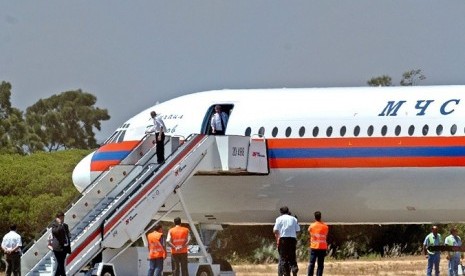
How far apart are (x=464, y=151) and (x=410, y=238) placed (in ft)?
94.2

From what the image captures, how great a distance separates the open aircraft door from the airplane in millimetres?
157

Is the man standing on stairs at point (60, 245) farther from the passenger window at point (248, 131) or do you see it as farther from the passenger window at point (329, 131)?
the passenger window at point (329, 131)

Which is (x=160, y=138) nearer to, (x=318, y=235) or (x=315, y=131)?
(x=315, y=131)

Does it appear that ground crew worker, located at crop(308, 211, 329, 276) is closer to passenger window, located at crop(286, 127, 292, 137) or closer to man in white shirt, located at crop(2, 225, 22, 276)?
passenger window, located at crop(286, 127, 292, 137)

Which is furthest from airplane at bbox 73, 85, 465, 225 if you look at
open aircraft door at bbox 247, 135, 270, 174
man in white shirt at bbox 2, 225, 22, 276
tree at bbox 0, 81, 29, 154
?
tree at bbox 0, 81, 29, 154

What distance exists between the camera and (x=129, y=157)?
139 feet

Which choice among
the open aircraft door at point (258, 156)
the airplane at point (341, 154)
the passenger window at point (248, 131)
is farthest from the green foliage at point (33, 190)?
the open aircraft door at point (258, 156)

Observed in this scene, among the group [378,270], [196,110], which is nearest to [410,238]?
[378,270]

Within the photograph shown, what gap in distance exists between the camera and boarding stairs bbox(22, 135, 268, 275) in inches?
1524

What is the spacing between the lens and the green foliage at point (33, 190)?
71.2m

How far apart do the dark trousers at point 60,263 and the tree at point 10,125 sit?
64.5 metres

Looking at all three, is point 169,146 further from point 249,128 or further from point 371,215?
point 371,215

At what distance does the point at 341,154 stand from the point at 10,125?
76554 mm

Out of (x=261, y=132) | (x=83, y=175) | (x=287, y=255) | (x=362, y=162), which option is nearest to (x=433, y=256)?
(x=362, y=162)
